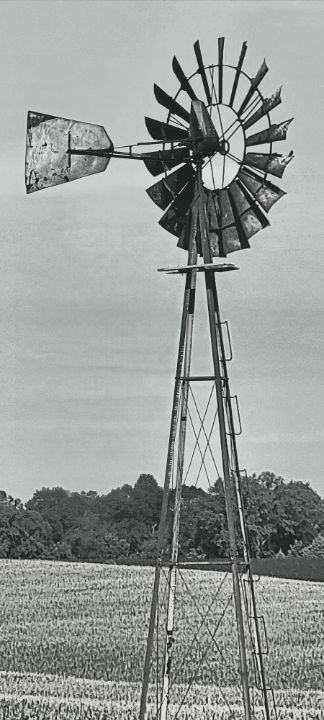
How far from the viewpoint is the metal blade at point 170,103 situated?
38.4 feet

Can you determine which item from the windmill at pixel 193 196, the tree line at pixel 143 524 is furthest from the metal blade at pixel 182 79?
the tree line at pixel 143 524

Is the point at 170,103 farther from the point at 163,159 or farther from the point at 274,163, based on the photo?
the point at 274,163

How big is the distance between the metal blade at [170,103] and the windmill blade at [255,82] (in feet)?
1.77

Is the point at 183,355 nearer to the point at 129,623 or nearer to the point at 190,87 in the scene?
the point at 190,87

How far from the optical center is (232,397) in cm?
1141

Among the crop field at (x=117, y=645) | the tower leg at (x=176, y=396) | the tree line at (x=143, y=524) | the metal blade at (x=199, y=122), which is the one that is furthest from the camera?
the tree line at (x=143, y=524)

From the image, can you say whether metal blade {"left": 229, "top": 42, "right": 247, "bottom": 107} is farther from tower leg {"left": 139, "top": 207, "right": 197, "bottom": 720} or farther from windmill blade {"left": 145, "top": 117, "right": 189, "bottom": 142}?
tower leg {"left": 139, "top": 207, "right": 197, "bottom": 720}

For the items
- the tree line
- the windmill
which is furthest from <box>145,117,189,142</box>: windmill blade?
the tree line

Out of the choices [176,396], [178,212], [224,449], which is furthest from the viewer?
[178,212]

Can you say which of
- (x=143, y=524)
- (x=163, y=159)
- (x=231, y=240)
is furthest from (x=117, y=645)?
(x=143, y=524)

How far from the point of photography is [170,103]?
11766mm

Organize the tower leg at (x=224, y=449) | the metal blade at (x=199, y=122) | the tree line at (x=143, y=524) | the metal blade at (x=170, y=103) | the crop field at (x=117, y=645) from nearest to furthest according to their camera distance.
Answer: the tower leg at (x=224, y=449), the metal blade at (x=199, y=122), the metal blade at (x=170, y=103), the crop field at (x=117, y=645), the tree line at (x=143, y=524)

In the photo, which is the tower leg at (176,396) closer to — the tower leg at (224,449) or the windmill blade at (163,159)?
the tower leg at (224,449)

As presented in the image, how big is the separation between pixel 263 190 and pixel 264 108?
2.58ft
